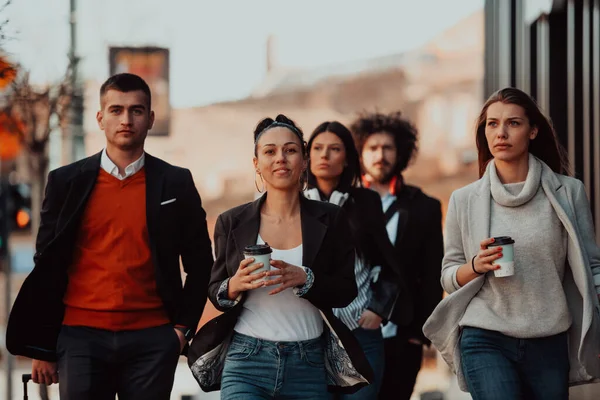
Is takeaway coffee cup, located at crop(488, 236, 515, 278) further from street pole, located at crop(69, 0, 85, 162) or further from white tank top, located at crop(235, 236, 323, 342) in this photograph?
street pole, located at crop(69, 0, 85, 162)

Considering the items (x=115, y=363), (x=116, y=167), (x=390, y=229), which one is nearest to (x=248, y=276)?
(x=115, y=363)

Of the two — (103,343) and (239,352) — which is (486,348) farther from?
(103,343)

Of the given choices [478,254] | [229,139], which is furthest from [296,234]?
[229,139]

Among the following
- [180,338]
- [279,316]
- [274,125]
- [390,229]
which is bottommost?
[180,338]

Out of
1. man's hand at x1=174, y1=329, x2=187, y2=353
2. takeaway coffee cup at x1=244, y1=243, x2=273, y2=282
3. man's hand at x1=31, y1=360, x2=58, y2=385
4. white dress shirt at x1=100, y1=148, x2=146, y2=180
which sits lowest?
man's hand at x1=31, y1=360, x2=58, y2=385

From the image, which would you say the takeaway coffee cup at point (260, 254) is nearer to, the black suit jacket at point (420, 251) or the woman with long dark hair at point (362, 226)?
the woman with long dark hair at point (362, 226)

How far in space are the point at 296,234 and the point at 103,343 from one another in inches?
38.5

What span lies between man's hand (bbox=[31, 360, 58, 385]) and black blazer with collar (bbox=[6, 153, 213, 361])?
1.7 inches

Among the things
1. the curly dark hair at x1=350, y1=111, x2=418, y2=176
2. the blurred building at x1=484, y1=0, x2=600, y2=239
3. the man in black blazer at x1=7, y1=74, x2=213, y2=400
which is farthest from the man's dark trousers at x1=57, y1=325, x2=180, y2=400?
the blurred building at x1=484, y1=0, x2=600, y2=239

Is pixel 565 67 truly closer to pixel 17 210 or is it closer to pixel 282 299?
pixel 17 210

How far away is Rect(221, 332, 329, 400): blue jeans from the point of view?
4793mm

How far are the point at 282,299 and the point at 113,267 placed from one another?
788mm

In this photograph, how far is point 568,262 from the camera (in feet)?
16.8

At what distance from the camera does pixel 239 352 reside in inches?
191
